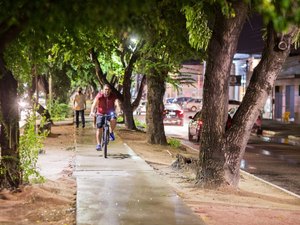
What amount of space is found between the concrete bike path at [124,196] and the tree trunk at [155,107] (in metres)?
5.19

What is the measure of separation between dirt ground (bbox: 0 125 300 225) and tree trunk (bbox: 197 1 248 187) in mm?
460

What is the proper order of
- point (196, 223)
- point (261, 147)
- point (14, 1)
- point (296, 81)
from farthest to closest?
1. point (296, 81)
2. point (261, 147)
3. point (196, 223)
4. point (14, 1)

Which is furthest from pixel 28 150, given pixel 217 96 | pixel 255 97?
pixel 255 97

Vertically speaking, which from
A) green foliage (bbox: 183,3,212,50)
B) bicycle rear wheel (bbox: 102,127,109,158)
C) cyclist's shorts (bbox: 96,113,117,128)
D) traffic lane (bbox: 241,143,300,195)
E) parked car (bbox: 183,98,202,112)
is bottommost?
traffic lane (bbox: 241,143,300,195)

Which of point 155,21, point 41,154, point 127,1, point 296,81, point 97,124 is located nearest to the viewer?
point 127,1

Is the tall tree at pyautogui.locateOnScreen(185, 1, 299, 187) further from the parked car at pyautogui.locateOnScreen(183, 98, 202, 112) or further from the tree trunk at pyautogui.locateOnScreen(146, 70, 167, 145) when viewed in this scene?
the parked car at pyautogui.locateOnScreen(183, 98, 202, 112)

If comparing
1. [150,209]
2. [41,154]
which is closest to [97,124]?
[41,154]

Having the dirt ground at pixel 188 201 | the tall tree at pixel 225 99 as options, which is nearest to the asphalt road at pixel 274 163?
the dirt ground at pixel 188 201

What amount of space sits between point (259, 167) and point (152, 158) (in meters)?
3.00

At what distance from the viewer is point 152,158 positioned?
13.8 meters

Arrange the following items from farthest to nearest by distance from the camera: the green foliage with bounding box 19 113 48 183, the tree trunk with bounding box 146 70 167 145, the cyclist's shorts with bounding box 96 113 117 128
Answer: the tree trunk with bounding box 146 70 167 145 → the cyclist's shorts with bounding box 96 113 117 128 → the green foliage with bounding box 19 113 48 183

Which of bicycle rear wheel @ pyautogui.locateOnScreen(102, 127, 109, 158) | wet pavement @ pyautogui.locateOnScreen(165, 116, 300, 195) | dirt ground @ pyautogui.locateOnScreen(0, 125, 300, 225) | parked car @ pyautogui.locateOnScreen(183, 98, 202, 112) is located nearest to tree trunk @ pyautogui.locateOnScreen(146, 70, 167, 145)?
wet pavement @ pyautogui.locateOnScreen(165, 116, 300, 195)

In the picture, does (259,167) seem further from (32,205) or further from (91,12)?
(91,12)

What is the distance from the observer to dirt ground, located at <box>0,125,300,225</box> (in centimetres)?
689
